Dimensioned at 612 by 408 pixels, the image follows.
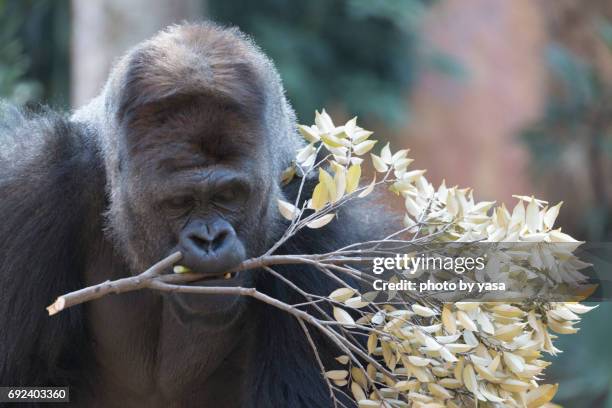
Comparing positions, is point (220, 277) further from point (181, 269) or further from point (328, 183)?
point (328, 183)

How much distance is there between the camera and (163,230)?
332cm

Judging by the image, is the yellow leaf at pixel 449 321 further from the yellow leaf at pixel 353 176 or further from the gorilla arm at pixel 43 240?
the gorilla arm at pixel 43 240

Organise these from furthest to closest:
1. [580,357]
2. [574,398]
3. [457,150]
A: [457,150], [574,398], [580,357]

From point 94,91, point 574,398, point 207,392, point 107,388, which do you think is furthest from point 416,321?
point 574,398

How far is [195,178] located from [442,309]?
0.94m

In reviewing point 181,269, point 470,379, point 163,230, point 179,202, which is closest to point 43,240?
point 163,230

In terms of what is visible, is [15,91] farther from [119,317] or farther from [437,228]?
[437,228]

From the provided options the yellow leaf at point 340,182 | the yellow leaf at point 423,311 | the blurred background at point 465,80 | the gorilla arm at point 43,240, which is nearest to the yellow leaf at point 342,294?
the yellow leaf at point 423,311

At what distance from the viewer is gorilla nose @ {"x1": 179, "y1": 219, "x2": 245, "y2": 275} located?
3043 millimetres

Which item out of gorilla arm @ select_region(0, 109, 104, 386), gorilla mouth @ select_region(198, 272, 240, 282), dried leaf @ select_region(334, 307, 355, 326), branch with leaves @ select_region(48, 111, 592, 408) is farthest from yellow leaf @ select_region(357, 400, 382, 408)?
gorilla arm @ select_region(0, 109, 104, 386)

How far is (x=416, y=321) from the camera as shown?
3199 mm

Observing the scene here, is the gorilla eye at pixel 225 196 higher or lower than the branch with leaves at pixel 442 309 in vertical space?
higher

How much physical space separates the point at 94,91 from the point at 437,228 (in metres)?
4.05

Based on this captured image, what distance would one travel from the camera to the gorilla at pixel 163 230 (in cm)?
324
